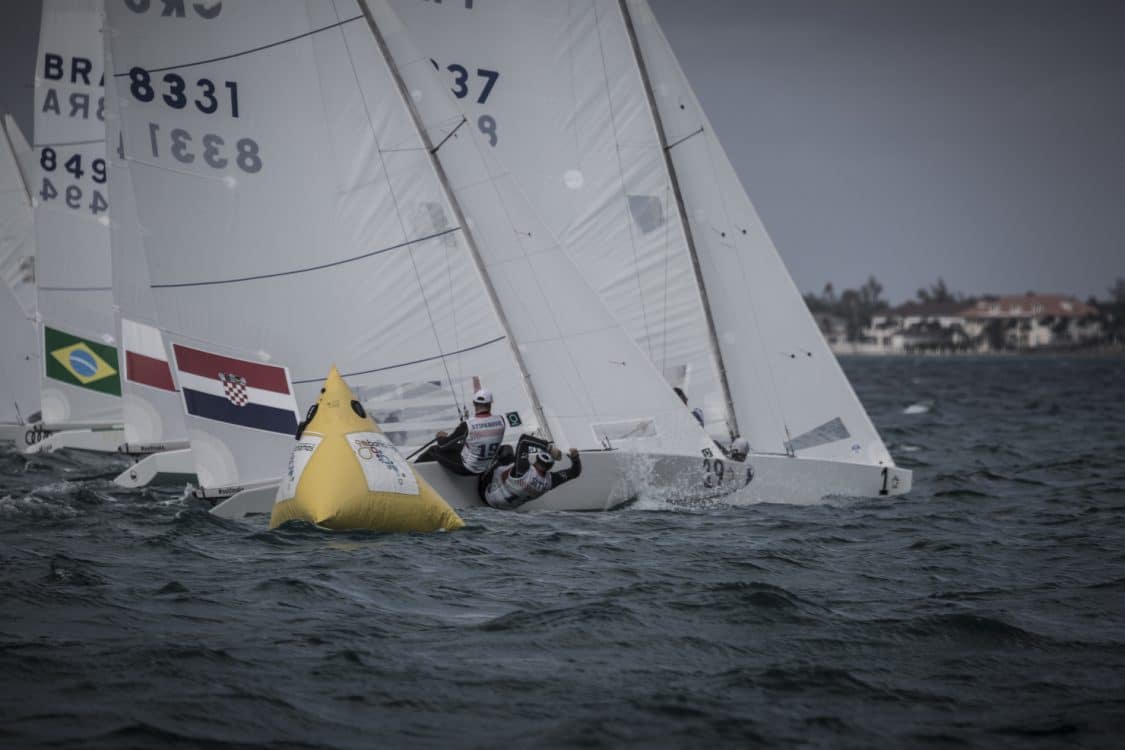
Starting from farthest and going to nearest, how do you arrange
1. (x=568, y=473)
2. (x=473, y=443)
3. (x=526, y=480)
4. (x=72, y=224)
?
(x=72, y=224) → (x=568, y=473) → (x=526, y=480) → (x=473, y=443)

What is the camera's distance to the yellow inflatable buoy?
1032cm

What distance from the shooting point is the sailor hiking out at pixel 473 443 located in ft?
39.4

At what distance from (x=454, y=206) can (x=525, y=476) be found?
2.69 metres

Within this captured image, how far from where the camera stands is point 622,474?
12727mm

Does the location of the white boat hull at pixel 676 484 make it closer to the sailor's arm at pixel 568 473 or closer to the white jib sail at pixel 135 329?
the sailor's arm at pixel 568 473

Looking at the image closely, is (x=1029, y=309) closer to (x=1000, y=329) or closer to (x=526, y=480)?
(x=1000, y=329)

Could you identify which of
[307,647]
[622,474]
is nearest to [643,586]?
[307,647]

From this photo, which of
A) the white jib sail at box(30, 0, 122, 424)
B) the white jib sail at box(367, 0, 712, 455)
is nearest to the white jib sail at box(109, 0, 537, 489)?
the white jib sail at box(367, 0, 712, 455)

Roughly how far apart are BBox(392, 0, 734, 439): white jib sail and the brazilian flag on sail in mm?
7701

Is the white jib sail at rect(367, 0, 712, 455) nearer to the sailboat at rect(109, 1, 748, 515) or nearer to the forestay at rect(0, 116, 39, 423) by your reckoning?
the sailboat at rect(109, 1, 748, 515)

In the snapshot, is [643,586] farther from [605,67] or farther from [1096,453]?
[1096,453]

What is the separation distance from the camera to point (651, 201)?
15.8 metres

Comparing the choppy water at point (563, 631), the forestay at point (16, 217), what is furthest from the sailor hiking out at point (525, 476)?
the forestay at point (16, 217)

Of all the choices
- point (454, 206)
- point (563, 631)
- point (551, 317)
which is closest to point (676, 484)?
point (551, 317)
